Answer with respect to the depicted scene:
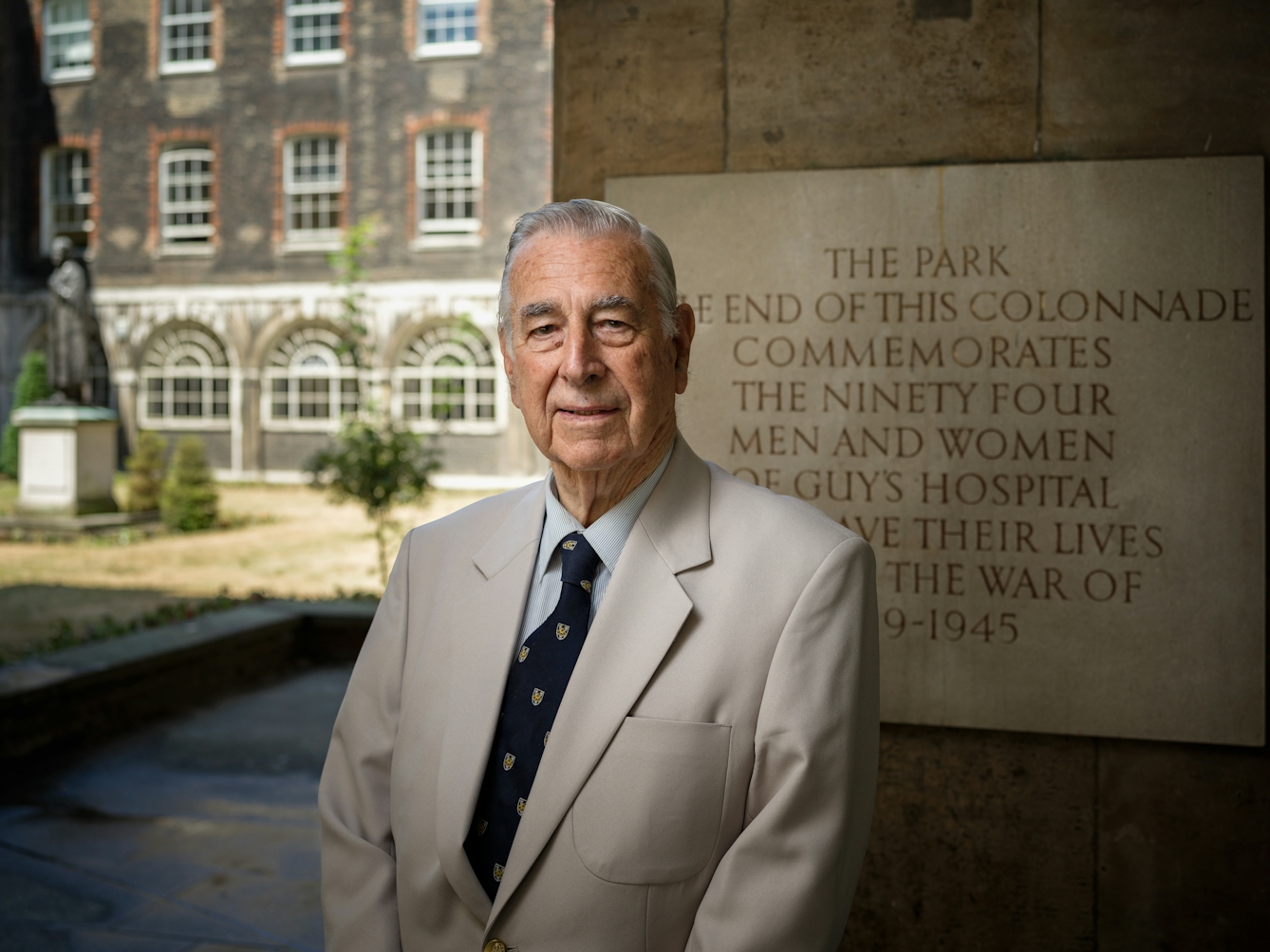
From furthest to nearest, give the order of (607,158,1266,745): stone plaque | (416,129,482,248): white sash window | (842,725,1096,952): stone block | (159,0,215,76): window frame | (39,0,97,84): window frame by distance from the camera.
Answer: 1. (39,0,97,84): window frame
2. (159,0,215,76): window frame
3. (416,129,482,248): white sash window
4. (842,725,1096,952): stone block
5. (607,158,1266,745): stone plaque

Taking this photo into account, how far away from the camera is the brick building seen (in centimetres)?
1845

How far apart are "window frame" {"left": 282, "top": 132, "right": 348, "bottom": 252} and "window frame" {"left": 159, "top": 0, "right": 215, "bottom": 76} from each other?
2.36m

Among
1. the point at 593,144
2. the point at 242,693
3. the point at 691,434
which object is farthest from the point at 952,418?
the point at 242,693

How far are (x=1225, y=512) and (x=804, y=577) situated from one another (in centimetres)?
156

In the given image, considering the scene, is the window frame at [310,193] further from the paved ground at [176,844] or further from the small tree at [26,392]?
the paved ground at [176,844]

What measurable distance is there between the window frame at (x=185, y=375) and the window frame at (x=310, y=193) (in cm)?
253

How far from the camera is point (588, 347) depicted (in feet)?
4.86

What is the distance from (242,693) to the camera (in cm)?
587

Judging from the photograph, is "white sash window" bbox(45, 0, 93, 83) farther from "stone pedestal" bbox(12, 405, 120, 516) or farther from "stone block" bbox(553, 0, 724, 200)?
"stone block" bbox(553, 0, 724, 200)

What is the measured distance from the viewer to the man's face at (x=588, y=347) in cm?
147

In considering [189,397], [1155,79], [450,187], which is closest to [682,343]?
[1155,79]

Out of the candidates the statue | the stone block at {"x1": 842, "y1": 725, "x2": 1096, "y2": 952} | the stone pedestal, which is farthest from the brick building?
the stone block at {"x1": 842, "y1": 725, "x2": 1096, "y2": 952}

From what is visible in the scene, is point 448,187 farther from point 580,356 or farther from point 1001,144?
point 580,356

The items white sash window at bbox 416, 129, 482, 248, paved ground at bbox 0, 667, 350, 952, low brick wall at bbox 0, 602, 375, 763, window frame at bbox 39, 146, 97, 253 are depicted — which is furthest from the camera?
window frame at bbox 39, 146, 97, 253
